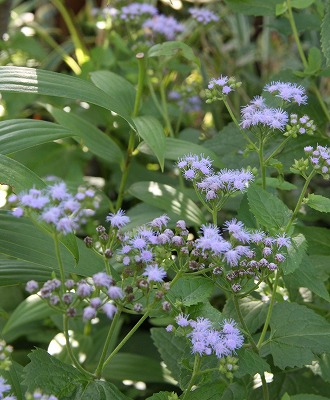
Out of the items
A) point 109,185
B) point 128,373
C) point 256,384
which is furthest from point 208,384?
point 109,185

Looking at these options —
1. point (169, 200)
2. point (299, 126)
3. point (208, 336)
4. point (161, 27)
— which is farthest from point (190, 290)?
point (161, 27)

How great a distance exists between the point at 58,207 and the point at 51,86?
385mm

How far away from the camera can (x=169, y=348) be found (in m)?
1.33

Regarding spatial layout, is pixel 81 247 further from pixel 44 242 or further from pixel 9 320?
pixel 9 320

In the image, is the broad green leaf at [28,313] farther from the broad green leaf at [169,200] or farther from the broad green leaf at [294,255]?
the broad green leaf at [294,255]

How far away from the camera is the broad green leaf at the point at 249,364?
997 millimetres

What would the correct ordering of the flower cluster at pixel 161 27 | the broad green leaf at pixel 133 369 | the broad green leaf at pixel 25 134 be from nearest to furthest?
1. the broad green leaf at pixel 25 134
2. the broad green leaf at pixel 133 369
3. the flower cluster at pixel 161 27

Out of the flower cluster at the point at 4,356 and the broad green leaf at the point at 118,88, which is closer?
the flower cluster at the point at 4,356

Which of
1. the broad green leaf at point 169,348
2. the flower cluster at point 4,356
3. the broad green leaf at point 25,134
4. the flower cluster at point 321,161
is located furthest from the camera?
the broad green leaf at point 169,348

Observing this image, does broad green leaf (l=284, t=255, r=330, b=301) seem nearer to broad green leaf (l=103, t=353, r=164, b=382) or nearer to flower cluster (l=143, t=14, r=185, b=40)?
broad green leaf (l=103, t=353, r=164, b=382)

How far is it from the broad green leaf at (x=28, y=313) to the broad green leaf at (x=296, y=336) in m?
0.53

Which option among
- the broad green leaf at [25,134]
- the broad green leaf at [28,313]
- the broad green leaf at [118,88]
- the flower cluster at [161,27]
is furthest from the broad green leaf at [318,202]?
the flower cluster at [161,27]

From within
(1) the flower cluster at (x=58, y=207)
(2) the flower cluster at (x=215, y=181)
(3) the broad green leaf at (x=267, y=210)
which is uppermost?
(1) the flower cluster at (x=58, y=207)

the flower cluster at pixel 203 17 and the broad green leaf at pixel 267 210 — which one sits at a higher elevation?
the broad green leaf at pixel 267 210
